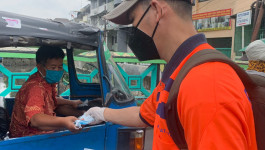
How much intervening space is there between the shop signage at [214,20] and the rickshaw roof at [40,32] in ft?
61.3

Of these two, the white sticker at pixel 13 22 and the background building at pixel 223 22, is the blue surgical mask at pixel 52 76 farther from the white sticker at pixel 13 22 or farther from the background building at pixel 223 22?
the background building at pixel 223 22

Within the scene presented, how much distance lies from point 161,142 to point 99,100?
1.87 meters

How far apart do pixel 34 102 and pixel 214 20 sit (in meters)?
20.3

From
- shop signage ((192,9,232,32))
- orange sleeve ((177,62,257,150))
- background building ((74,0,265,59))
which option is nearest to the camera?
orange sleeve ((177,62,257,150))

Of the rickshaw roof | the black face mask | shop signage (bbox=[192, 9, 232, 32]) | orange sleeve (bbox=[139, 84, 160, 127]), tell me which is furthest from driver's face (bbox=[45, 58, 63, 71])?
shop signage (bbox=[192, 9, 232, 32])

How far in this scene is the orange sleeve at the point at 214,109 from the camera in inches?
26.3

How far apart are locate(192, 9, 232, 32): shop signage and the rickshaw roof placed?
61.3 feet

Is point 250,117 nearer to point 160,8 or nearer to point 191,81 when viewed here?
point 191,81

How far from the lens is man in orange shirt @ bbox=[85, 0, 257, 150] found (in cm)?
67

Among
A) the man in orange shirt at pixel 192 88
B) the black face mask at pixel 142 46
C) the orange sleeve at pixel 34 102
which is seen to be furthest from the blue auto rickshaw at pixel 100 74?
the man in orange shirt at pixel 192 88

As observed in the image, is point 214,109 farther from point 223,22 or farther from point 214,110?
point 223,22

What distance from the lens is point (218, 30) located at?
786 inches

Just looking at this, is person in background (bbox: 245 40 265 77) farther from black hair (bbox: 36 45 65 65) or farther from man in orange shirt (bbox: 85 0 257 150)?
black hair (bbox: 36 45 65 65)

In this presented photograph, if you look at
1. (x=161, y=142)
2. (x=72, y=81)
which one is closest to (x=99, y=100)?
(x=72, y=81)
